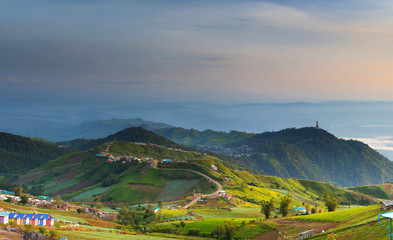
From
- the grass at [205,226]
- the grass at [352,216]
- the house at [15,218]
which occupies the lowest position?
the grass at [205,226]

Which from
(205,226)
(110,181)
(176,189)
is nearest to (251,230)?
(205,226)

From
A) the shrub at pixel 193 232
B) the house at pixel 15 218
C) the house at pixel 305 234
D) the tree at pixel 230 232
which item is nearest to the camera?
the house at pixel 305 234

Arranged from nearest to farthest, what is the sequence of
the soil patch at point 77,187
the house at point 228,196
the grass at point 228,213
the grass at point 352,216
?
the grass at point 352,216, the grass at point 228,213, the house at point 228,196, the soil patch at point 77,187

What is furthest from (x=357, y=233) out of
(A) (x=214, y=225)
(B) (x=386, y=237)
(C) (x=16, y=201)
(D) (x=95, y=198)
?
(D) (x=95, y=198)

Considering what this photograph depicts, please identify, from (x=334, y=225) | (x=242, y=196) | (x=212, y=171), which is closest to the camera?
(x=334, y=225)

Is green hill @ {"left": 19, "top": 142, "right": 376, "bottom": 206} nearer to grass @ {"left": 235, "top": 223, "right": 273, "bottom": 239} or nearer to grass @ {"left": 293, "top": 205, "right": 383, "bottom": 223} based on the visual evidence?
grass @ {"left": 235, "top": 223, "right": 273, "bottom": 239}

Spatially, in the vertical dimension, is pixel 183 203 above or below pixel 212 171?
below

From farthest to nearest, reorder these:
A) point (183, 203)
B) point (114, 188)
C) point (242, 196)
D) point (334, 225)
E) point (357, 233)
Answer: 1. point (114, 188)
2. point (242, 196)
3. point (183, 203)
4. point (334, 225)
5. point (357, 233)

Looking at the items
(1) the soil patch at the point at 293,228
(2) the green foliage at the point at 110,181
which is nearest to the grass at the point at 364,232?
(1) the soil patch at the point at 293,228

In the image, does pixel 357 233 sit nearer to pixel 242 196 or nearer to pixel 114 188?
pixel 242 196

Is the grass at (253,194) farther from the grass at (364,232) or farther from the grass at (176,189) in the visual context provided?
the grass at (364,232)

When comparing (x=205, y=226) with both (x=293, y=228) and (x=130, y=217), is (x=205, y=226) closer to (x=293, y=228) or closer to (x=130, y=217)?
(x=293, y=228)
